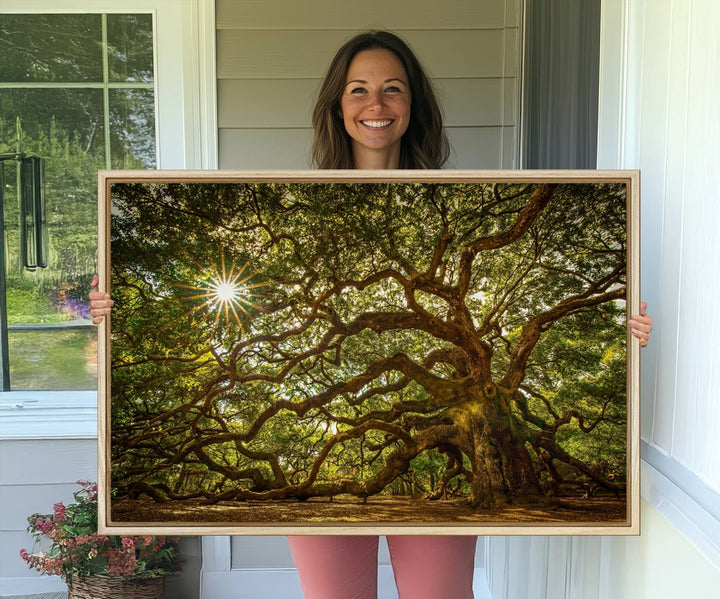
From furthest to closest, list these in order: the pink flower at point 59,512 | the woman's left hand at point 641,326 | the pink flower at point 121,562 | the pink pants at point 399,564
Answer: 1. the pink flower at point 59,512
2. the pink flower at point 121,562
3. the pink pants at point 399,564
4. the woman's left hand at point 641,326

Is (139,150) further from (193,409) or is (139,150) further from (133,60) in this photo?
(193,409)

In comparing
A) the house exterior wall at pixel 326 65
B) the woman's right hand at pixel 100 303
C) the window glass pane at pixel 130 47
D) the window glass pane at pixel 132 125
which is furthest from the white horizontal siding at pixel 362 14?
the woman's right hand at pixel 100 303

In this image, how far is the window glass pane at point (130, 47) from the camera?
2.34m

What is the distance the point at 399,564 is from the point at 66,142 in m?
1.87

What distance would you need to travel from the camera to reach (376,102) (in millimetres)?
1484

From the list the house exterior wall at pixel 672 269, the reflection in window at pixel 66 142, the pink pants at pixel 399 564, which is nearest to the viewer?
the house exterior wall at pixel 672 269

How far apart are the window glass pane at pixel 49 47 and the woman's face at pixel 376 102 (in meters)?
1.30

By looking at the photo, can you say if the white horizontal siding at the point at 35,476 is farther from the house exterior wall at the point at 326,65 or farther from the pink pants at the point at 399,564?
the pink pants at the point at 399,564

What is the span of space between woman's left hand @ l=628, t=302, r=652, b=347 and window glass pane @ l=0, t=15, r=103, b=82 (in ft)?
6.77

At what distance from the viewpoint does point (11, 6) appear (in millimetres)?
2316

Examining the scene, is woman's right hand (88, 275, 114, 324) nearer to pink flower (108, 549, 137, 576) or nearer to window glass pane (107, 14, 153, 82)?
pink flower (108, 549, 137, 576)

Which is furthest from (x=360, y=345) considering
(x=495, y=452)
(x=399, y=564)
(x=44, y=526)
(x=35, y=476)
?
(x=35, y=476)

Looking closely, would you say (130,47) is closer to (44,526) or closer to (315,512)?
(44,526)

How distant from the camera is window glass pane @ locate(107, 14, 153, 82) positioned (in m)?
2.34
